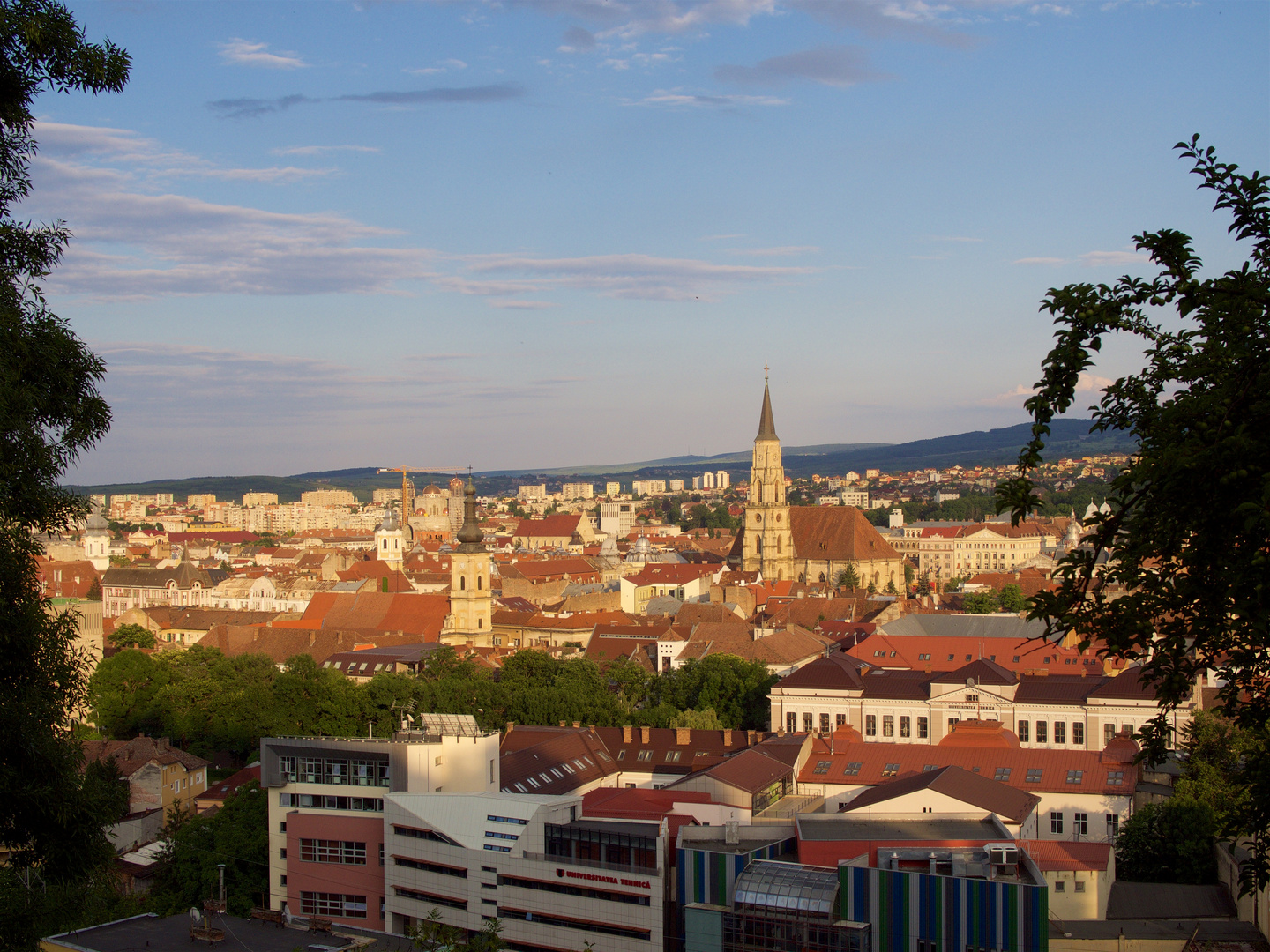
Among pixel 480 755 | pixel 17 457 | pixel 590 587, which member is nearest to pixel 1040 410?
pixel 17 457

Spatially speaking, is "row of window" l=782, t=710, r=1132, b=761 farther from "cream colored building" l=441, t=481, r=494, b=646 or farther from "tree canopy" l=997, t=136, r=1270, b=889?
"tree canopy" l=997, t=136, r=1270, b=889

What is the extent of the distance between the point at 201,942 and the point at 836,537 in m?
90.8

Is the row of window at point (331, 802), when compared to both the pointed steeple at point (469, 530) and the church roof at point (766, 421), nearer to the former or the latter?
the pointed steeple at point (469, 530)

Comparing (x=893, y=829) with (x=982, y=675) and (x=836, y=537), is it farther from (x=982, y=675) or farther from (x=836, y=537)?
(x=836, y=537)

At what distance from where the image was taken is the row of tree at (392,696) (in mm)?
52312

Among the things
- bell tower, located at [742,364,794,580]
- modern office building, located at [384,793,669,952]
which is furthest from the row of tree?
bell tower, located at [742,364,794,580]

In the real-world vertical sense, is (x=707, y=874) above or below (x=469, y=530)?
below

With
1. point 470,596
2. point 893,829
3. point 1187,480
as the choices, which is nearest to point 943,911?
point 893,829

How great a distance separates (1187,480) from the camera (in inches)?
311

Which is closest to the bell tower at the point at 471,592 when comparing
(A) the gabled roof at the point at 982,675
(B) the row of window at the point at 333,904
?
(A) the gabled roof at the point at 982,675

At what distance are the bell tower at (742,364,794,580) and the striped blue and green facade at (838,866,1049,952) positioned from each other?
3418 inches

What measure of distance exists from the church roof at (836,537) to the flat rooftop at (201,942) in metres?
86.5

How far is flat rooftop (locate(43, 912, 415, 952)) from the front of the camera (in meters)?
28.4

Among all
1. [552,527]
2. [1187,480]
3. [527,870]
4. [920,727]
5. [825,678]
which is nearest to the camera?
[1187,480]
